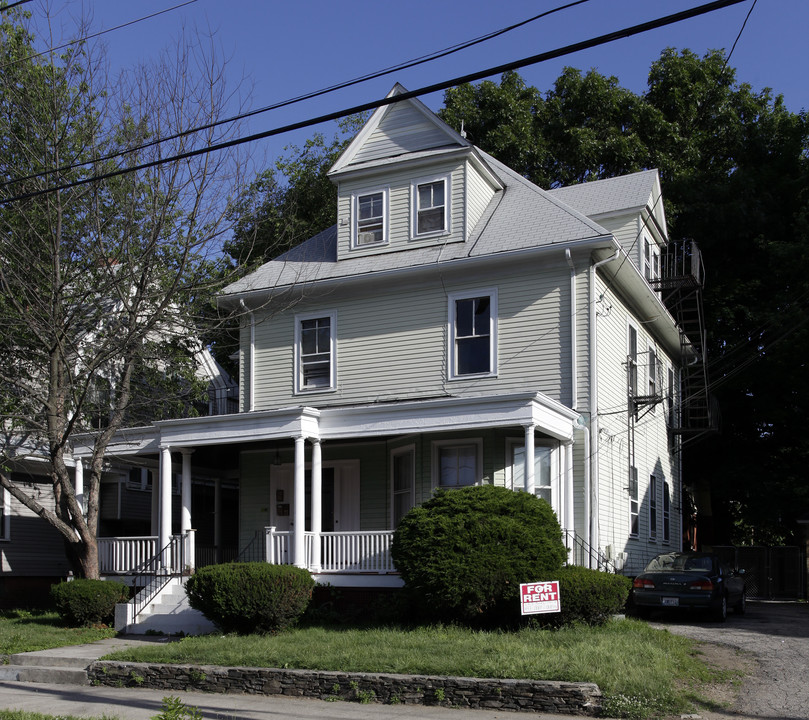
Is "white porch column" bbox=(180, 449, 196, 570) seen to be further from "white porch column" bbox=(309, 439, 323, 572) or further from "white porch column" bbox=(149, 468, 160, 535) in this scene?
"white porch column" bbox=(309, 439, 323, 572)

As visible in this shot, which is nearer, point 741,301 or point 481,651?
point 481,651

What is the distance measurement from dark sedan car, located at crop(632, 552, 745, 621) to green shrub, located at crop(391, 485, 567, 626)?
414cm

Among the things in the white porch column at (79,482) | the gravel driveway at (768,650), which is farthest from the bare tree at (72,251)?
the gravel driveway at (768,650)

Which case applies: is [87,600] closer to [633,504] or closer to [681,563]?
[681,563]

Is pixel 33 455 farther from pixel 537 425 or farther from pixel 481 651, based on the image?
pixel 481 651

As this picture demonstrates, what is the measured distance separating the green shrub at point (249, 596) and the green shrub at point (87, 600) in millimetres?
2991

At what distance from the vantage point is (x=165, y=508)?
18.7 metres

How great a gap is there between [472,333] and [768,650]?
328 inches

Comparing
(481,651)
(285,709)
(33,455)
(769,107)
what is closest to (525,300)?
(481,651)

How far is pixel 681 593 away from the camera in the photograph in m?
17.6

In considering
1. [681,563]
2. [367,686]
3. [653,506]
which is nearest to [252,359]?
[681,563]

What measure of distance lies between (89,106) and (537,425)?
36.2ft

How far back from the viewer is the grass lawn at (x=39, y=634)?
15070 millimetres

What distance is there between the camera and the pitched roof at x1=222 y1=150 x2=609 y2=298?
18.9 metres
